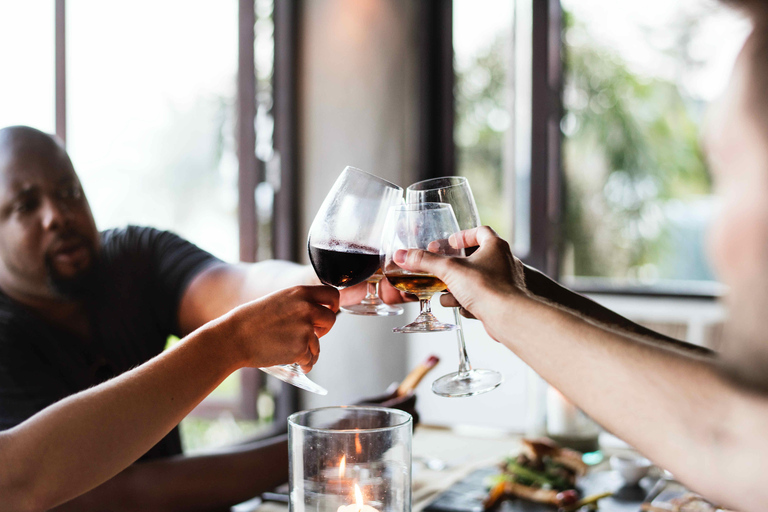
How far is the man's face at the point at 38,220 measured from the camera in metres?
1.46

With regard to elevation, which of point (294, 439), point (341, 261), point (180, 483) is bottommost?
point (180, 483)

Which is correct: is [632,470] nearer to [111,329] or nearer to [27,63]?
[111,329]

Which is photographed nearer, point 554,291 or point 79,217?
point 554,291

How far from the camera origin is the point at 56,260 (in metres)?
1.57

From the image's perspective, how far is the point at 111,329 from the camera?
168cm

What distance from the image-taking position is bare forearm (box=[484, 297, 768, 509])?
0.62 metres

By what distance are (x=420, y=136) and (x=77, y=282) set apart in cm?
251

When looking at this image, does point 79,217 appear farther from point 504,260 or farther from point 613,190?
point 613,190

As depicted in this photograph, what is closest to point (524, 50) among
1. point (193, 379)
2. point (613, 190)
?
point (613, 190)

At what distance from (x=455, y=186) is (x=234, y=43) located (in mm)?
2460

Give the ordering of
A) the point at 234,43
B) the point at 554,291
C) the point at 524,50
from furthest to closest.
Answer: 1. the point at 524,50
2. the point at 234,43
3. the point at 554,291

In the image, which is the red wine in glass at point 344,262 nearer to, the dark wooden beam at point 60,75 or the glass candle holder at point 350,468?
the glass candle holder at point 350,468

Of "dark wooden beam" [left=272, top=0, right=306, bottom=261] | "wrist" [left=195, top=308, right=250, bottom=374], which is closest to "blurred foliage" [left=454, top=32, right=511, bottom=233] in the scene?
"dark wooden beam" [left=272, top=0, right=306, bottom=261]

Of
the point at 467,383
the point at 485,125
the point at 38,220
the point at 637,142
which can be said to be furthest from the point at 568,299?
the point at 637,142
